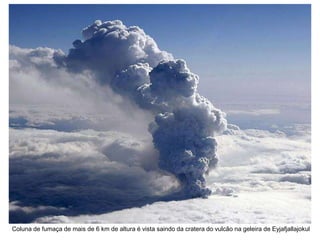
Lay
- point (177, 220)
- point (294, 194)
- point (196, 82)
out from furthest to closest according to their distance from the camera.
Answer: point (294, 194), point (196, 82), point (177, 220)

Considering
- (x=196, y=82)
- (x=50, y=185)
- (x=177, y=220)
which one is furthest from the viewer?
(x=50, y=185)

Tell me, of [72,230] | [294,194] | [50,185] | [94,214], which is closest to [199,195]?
[94,214]

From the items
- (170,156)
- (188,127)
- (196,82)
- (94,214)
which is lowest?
(94,214)

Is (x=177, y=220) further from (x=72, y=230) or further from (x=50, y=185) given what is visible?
(x=50, y=185)

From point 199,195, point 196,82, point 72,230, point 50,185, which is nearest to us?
point 72,230

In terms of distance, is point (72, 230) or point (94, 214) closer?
point (72, 230)

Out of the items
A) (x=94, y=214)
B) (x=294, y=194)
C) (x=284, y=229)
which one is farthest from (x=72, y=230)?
(x=294, y=194)
